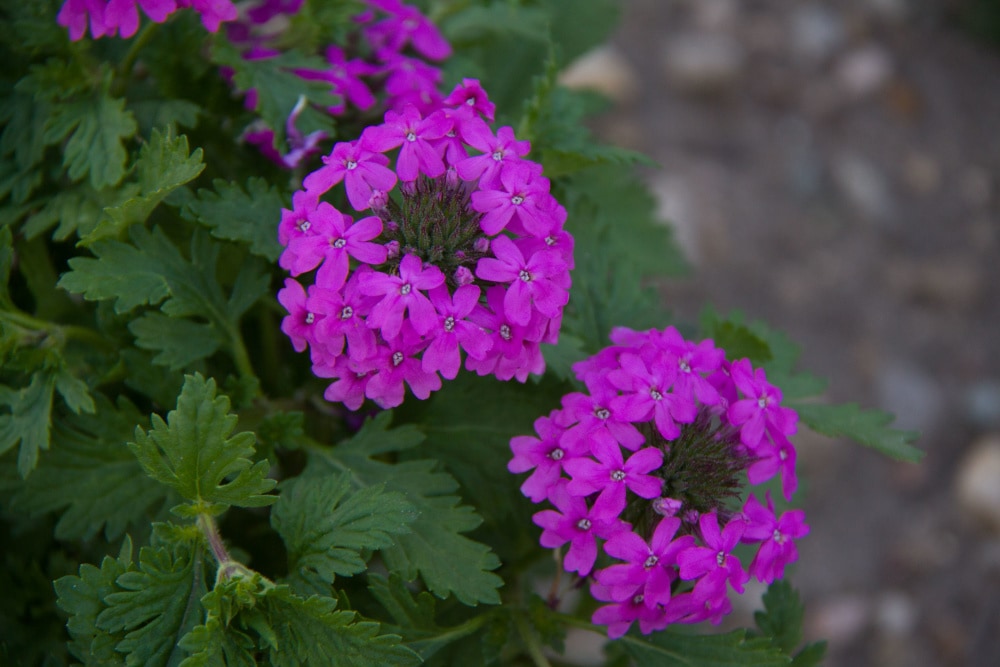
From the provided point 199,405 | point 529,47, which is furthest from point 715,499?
point 529,47

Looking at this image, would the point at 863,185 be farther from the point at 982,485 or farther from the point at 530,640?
the point at 530,640

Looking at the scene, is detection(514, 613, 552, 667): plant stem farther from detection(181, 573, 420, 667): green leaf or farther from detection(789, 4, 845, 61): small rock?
detection(789, 4, 845, 61): small rock

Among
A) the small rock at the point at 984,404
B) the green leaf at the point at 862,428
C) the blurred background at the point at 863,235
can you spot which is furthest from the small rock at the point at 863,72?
the green leaf at the point at 862,428

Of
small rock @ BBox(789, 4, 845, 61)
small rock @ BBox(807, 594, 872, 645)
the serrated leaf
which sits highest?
the serrated leaf

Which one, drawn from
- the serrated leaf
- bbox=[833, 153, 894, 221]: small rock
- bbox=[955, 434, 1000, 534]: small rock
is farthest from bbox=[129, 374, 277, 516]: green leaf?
bbox=[833, 153, 894, 221]: small rock

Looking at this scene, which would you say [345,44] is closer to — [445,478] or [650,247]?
[445,478]

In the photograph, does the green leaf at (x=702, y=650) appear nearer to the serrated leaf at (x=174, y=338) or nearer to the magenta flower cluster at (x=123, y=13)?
the serrated leaf at (x=174, y=338)

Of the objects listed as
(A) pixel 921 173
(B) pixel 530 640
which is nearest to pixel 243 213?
(B) pixel 530 640
